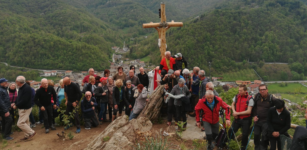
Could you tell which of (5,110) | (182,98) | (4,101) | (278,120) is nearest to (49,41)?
(4,101)

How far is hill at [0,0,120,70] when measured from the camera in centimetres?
8800

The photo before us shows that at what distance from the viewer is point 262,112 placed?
4129 millimetres

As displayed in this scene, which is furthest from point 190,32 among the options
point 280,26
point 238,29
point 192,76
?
point 192,76

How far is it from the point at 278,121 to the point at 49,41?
345 feet

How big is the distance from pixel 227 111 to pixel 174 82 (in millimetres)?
1900

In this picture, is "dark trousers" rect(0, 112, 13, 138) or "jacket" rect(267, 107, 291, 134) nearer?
"jacket" rect(267, 107, 291, 134)

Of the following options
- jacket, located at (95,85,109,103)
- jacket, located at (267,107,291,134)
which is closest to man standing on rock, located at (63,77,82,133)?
jacket, located at (95,85,109,103)

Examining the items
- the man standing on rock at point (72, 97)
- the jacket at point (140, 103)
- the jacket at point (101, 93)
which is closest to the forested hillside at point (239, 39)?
the jacket at point (101, 93)

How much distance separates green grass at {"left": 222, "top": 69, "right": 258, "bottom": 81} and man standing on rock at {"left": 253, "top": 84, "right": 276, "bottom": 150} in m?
74.4

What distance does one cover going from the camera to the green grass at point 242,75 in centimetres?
7535

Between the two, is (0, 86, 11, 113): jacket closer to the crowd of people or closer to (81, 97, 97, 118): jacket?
the crowd of people

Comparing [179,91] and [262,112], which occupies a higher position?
[179,91]

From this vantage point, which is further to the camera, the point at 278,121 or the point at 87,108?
the point at 87,108

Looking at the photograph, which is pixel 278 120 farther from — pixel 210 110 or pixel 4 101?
pixel 4 101
